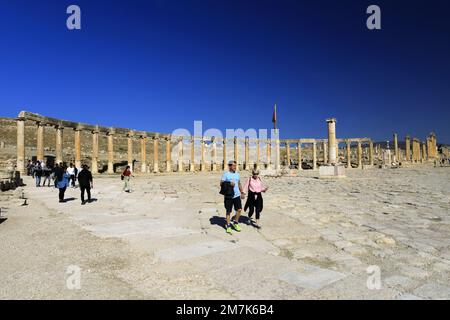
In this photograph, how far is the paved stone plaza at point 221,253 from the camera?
4074 mm

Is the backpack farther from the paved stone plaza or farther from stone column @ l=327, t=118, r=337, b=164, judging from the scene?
stone column @ l=327, t=118, r=337, b=164

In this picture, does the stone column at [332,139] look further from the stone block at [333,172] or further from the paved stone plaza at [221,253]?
the paved stone plaza at [221,253]

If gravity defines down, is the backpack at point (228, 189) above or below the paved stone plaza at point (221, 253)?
above

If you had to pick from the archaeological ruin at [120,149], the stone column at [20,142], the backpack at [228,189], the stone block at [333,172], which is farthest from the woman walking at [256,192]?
the stone column at [20,142]

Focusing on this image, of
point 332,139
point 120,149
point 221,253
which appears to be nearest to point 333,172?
point 332,139

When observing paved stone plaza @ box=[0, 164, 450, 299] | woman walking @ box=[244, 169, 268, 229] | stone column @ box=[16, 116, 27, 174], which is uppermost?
stone column @ box=[16, 116, 27, 174]

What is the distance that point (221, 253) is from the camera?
5.66m

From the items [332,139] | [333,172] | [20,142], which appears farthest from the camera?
[332,139]

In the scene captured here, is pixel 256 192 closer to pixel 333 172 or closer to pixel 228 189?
pixel 228 189

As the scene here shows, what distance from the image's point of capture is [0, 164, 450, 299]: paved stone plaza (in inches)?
160

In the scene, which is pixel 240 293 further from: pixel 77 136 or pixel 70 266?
pixel 77 136

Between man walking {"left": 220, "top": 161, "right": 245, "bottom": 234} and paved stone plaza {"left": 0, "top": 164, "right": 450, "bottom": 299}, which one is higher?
man walking {"left": 220, "top": 161, "right": 245, "bottom": 234}

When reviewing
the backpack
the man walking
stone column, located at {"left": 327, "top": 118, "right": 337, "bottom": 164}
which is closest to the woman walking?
the man walking
